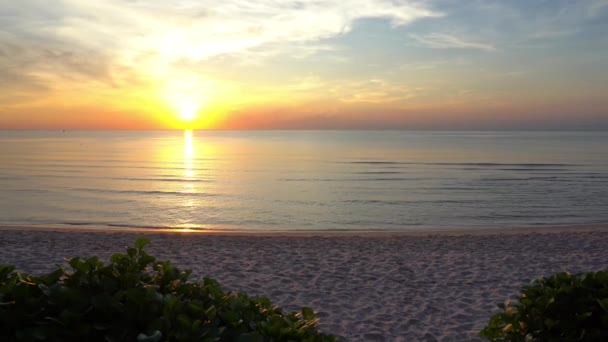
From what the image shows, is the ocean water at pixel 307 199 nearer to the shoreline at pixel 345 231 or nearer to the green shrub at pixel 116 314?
the shoreline at pixel 345 231

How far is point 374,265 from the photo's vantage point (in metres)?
11.3

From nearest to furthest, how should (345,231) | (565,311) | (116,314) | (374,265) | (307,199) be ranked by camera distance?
(116,314)
(565,311)
(374,265)
(345,231)
(307,199)

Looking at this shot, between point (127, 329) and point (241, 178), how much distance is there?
36.0 m

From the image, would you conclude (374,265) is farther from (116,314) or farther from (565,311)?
(116,314)

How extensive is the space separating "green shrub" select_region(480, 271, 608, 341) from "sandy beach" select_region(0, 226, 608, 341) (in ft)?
12.6

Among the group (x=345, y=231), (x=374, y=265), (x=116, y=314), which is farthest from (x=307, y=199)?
(x=116, y=314)

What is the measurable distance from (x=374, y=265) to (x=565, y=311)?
8002mm

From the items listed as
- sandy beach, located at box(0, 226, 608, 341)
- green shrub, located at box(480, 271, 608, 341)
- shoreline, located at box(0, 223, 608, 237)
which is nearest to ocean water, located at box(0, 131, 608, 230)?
shoreline, located at box(0, 223, 608, 237)

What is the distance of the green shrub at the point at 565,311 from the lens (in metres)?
3.30

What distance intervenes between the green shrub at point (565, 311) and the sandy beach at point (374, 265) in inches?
151

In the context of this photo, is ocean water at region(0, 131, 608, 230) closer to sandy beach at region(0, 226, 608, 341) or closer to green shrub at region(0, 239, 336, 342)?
sandy beach at region(0, 226, 608, 341)

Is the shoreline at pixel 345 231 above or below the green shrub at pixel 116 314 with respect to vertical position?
below

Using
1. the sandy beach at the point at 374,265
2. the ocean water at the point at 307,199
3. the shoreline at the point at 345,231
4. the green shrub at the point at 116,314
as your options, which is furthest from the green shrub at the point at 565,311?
the ocean water at the point at 307,199

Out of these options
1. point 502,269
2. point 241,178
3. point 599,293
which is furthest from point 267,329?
point 241,178
